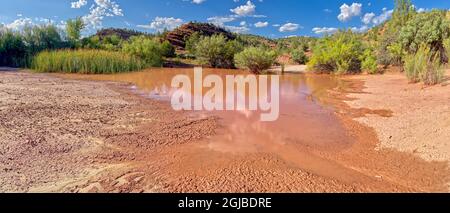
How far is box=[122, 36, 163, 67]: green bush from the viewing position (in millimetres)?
21969

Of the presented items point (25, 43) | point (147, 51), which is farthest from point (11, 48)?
point (147, 51)

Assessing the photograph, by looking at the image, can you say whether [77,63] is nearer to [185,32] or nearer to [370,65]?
[370,65]

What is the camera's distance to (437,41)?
1731 cm

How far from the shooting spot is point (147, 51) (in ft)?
73.2

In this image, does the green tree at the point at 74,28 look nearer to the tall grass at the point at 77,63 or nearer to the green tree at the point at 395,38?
the tall grass at the point at 77,63

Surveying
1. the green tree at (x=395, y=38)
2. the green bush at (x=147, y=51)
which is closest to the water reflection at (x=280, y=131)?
the green tree at (x=395, y=38)

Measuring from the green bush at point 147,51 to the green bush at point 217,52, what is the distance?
3304 mm

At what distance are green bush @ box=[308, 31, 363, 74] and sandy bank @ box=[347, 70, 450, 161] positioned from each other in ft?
32.0

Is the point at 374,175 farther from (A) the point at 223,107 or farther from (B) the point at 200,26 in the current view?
(B) the point at 200,26

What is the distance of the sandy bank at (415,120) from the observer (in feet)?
15.6

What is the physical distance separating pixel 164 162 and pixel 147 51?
764 inches

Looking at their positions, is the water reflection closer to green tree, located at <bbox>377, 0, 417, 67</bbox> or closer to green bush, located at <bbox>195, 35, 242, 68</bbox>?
green tree, located at <bbox>377, 0, 417, 67</bbox>
